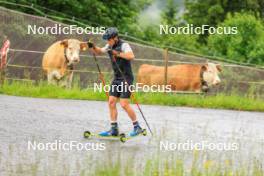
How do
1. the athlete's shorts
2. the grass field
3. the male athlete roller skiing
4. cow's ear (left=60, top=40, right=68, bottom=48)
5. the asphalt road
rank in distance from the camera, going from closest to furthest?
the asphalt road → the male athlete roller skiing → the athlete's shorts → the grass field → cow's ear (left=60, top=40, right=68, bottom=48)

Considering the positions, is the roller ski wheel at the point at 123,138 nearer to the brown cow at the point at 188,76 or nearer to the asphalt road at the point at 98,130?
the asphalt road at the point at 98,130

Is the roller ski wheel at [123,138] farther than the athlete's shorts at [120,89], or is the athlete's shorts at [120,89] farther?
the roller ski wheel at [123,138]

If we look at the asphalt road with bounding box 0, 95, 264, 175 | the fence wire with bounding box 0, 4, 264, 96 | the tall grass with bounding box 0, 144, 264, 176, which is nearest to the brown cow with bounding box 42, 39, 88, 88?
the fence wire with bounding box 0, 4, 264, 96

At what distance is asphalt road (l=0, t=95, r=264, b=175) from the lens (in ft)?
42.0

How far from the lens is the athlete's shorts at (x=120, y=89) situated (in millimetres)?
15195

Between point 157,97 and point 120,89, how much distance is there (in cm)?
922

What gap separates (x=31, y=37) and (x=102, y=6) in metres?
7.18

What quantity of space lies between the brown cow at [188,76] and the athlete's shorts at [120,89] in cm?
1130

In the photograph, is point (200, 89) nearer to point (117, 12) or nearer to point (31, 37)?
point (31, 37)

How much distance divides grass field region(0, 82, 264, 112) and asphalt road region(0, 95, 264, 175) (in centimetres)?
96

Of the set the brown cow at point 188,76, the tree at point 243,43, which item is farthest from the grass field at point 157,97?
the tree at point 243,43

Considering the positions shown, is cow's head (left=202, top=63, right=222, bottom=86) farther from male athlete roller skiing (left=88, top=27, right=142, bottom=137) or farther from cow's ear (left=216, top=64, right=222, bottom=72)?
male athlete roller skiing (left=88, top=27, right=142, bottom=137)

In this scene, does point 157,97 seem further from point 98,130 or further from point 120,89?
point 120,89

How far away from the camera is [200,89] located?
89.5 feet
